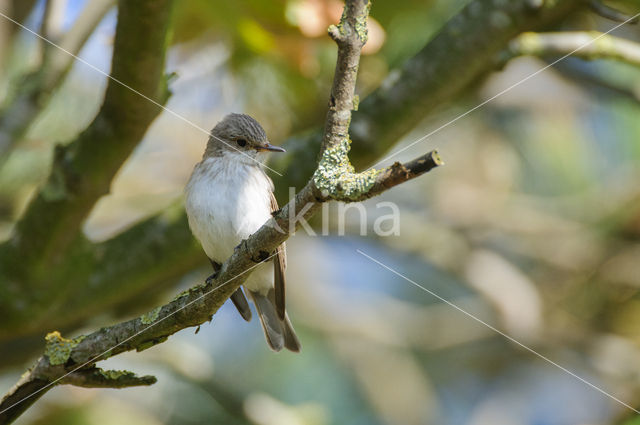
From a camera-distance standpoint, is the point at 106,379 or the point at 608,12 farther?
the point at 608,12

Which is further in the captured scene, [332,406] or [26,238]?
[332,406]

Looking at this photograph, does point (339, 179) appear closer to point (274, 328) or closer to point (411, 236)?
point (274, 328)

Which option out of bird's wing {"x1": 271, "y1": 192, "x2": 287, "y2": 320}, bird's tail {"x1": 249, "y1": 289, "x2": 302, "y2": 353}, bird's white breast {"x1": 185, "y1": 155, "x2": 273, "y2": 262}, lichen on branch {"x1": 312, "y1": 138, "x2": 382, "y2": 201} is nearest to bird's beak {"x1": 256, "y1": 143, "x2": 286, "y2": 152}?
bird's white breast {"x1": 185, "y1": 155, "x2": 273, "y2": 262}

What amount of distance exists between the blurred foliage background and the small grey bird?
70cm

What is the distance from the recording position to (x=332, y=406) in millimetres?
7375

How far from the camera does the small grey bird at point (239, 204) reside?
3.83 m

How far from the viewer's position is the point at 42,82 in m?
4.27

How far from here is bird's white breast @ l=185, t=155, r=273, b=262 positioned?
3.82 metres

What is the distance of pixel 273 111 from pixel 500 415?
328cm

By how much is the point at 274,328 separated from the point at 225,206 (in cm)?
101

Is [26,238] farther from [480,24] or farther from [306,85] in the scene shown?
[480,24]

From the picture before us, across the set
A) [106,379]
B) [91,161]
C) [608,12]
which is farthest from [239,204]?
[608,12]

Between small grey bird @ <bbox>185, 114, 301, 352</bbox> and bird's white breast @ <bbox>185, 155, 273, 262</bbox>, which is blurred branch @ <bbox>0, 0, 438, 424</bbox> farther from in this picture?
bird's white breast @ <bbox>185, 155, 273, 262</bbox>

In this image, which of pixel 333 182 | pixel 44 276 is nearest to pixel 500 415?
pixel 44 276
